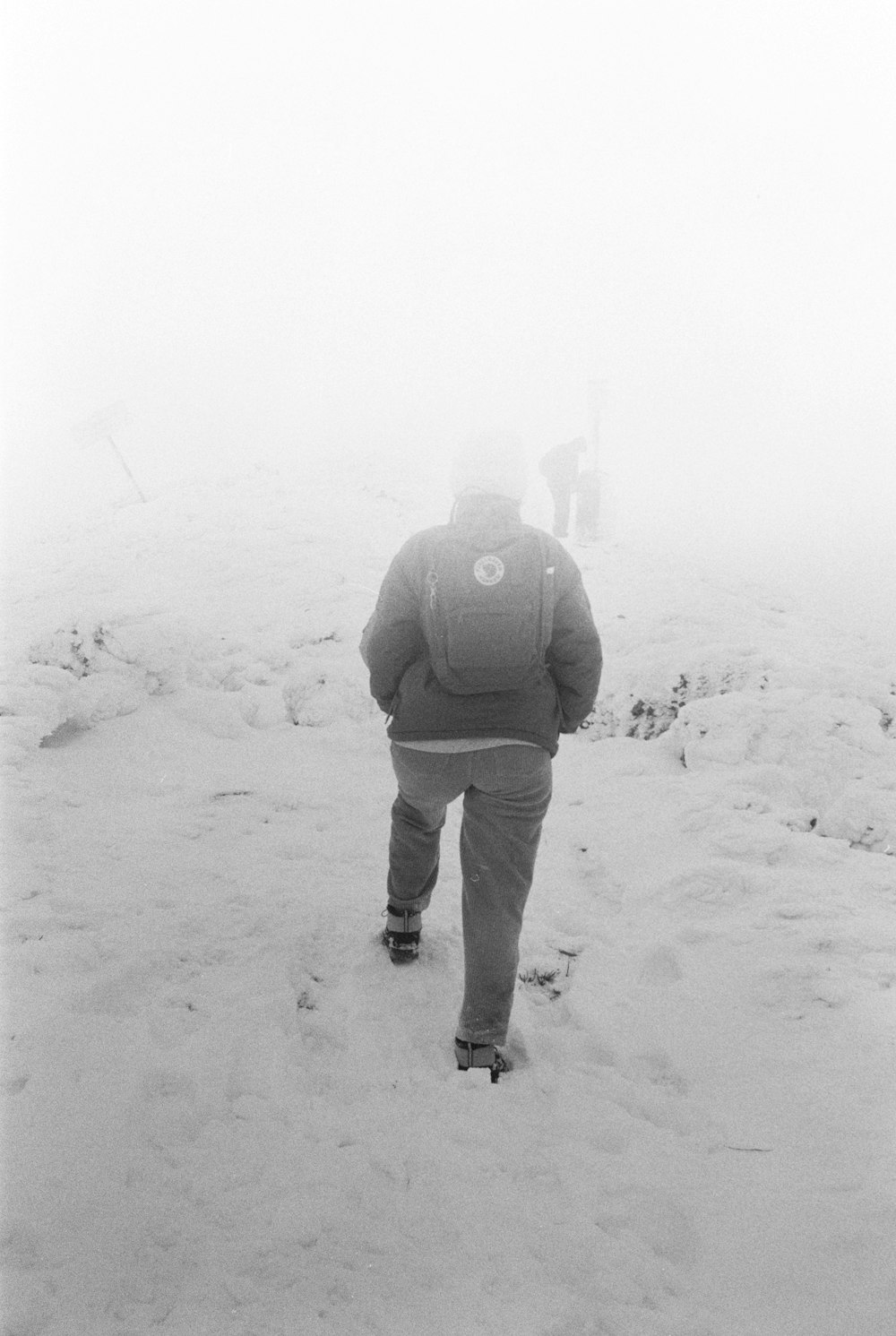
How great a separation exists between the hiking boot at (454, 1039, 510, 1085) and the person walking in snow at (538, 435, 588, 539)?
12.0m

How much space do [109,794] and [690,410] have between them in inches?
1306

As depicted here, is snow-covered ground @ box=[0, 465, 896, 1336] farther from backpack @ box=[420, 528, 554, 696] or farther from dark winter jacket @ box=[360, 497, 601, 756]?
backpack @ box=[420, 528, 554, 696]

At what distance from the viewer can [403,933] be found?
321cm

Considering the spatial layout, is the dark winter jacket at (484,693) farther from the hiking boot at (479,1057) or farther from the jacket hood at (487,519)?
the hiking boot at (479,1057)

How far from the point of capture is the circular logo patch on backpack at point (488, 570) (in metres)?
2.47

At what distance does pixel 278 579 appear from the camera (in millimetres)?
8500

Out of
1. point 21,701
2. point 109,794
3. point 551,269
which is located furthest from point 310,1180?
point 551,269

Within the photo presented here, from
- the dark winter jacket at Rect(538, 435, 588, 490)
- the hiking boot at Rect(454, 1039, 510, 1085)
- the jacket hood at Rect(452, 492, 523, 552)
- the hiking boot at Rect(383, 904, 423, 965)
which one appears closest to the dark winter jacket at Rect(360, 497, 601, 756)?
the jacket hood at Rect(452, 492, 523, 552)

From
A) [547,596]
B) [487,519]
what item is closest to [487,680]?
[547,596]

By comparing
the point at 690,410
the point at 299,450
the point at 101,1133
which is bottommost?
the point at 101,1133

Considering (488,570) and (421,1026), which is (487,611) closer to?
(488,570)

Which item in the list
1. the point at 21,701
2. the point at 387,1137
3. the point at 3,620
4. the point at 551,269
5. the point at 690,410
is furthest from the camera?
the point at 551,269

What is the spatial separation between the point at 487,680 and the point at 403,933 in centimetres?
137

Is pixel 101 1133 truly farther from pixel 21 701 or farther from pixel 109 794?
pixel 21 701
